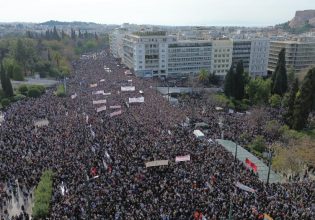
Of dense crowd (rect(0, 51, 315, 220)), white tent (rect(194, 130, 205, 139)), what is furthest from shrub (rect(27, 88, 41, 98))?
white tent (rect(194, 130, 205, 139))

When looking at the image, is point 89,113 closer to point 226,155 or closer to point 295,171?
point 226,155

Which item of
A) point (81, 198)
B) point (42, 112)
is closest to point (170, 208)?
point (81, 198)

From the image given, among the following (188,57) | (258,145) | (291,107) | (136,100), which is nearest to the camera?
(258,145)

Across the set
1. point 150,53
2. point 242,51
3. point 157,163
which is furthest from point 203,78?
point 157,163

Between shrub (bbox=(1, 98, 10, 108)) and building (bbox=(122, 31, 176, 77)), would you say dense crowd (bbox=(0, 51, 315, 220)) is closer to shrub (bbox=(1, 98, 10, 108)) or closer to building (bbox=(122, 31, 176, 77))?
shrub (bbox=(1, 98, 10, 108))

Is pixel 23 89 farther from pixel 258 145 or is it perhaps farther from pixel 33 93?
pixel 258 145

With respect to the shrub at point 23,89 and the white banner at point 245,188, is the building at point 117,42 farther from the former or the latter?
the white banner at point 245,188
